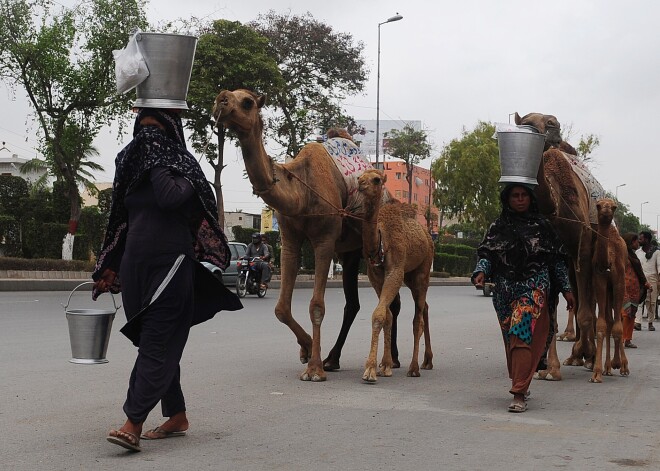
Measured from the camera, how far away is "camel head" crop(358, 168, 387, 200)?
30.4 feet

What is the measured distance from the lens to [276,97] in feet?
123

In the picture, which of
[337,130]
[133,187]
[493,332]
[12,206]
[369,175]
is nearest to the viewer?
[133,187]

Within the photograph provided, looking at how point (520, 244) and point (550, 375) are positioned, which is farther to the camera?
point (550, 375)

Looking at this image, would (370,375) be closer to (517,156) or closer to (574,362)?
(517,156)

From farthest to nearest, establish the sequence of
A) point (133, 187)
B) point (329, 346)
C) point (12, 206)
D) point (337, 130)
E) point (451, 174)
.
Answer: point (451, 174), point (12, 206), point (329, 346), point (337, 130), point (133, 187)

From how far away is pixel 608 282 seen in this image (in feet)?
34.5

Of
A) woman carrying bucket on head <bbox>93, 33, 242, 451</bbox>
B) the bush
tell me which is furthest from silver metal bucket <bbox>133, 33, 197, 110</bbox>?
the bush

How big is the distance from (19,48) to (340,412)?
2779 cm

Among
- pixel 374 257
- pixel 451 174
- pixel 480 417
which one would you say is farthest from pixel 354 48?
pixel 480 417

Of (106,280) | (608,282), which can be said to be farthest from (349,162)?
(106,280)

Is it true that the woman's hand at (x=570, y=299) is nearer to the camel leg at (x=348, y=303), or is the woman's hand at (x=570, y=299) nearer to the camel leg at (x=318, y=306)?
the camel leg at (x=318, y=306)

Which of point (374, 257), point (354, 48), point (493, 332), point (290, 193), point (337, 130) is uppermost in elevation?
point (354, 48)

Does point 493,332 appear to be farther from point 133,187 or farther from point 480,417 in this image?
point 133,187

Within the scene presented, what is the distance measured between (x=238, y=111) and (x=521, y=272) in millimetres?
2811
